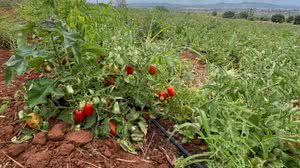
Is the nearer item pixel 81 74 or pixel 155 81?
pixel 81 74

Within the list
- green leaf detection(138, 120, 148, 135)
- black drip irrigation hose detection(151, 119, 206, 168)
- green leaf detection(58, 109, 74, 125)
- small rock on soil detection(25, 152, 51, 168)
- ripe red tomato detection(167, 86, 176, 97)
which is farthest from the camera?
ripe red tomato detection(167, 86, 176, 97)

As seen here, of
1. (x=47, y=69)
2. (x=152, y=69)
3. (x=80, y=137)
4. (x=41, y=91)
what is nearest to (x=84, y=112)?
(x=80, y=137)

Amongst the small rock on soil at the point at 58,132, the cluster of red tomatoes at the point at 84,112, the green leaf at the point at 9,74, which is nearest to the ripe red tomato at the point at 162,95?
the cluster of red tomatoes at the point at 84,112

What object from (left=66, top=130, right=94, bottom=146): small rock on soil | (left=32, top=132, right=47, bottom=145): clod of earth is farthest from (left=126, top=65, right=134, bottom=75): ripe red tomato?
(left=32, top=132, right=47, bottom=145): clod of earth

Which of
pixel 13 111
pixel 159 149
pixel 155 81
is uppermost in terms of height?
pixel 155 81

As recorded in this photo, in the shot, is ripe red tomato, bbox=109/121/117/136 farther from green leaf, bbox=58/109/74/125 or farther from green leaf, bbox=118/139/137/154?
green leaf, bbox=58/109/74/125

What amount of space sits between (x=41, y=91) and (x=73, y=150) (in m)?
0.36

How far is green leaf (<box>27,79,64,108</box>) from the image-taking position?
6.04ft

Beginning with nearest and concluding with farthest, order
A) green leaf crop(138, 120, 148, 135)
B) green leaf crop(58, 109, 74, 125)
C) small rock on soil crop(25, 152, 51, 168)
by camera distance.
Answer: small rock on soil crop(25, 152, 51, 168), green leaf crop(58, 109, 74, 125), green leaf crop(138, 120, 148, 135)

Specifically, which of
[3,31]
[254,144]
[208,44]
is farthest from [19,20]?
[254,144]

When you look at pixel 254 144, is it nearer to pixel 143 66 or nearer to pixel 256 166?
pixel 256 166

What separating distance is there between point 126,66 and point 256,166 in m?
0.92

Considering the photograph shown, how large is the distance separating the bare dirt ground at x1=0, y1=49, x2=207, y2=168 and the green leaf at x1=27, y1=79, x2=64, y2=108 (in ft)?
0.56

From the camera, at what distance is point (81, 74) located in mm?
1985
